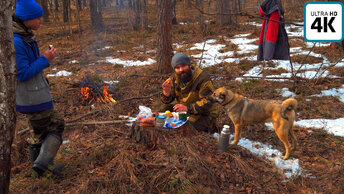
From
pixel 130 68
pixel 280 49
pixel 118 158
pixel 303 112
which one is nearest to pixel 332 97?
pixel 303 112

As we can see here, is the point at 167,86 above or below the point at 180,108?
above

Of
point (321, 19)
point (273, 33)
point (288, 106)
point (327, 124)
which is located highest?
point (321, 19)

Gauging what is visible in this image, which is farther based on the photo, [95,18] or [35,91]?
[95,18]

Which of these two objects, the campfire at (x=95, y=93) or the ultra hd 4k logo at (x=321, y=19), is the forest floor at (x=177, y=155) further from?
the ultra hd 4k logo at (x=321, y=19)

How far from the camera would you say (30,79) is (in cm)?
307

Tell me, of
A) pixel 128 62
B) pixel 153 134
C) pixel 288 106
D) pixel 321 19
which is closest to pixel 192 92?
pixel 153 134

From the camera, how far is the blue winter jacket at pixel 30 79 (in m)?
2.93

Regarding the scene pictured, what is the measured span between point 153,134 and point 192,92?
1081 millimetres

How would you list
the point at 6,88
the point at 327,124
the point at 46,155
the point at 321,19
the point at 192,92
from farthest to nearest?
the point at 321,19
the point at 327,124
the point at 192,92
the point at 46,155
the point at 6,88

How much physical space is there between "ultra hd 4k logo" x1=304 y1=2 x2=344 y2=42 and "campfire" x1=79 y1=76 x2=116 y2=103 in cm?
471

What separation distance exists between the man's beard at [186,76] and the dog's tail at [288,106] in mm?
1553

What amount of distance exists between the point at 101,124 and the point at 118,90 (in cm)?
204

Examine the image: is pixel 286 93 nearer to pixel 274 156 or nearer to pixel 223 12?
pixel 274 156

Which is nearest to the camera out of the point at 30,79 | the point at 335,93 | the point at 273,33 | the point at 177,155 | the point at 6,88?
the point at 6,88
